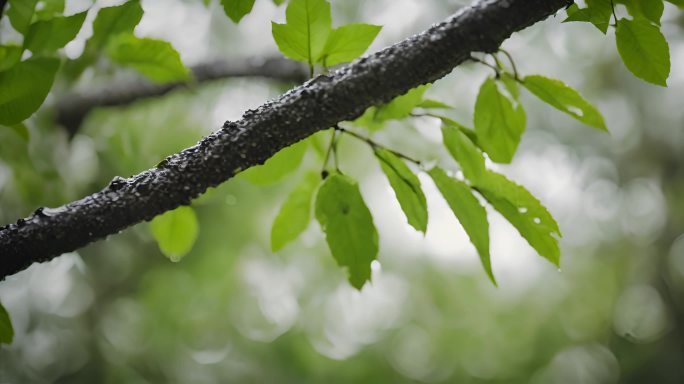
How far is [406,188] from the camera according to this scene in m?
0.52

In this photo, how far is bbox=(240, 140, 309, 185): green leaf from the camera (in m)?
0.60

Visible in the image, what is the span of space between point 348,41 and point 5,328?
43cm

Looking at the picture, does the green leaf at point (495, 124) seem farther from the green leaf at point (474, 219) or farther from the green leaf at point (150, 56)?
the green leaf at point (150, 56)

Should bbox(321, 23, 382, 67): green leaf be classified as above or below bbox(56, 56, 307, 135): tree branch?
below

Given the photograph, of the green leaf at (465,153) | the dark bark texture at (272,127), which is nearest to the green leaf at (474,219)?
the green leaf at (465,153)

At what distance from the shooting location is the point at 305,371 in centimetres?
277

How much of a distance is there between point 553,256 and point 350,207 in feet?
0.65

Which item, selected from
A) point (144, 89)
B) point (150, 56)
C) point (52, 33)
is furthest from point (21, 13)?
point (144, 89)

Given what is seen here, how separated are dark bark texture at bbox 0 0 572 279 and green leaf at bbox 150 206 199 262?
174 millimetres

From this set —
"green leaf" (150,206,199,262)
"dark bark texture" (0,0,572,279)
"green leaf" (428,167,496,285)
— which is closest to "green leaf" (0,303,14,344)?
"dark bark texture" (0,0,572,279)

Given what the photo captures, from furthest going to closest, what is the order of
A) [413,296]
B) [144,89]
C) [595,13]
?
[413,296] < [144,89] < [595,13]

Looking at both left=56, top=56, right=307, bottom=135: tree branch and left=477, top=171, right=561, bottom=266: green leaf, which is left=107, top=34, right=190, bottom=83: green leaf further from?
left=56, top=56, right=307, bottom=135: tree branch

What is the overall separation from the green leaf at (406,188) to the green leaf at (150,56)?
1.06 ft

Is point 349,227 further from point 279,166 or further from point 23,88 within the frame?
point 23,88
